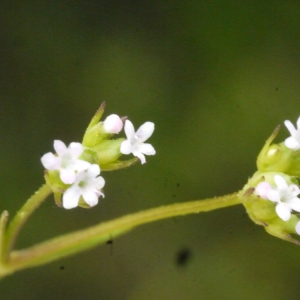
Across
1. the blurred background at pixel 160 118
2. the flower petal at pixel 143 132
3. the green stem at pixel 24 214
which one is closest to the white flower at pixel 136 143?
the flower petal at pixel 143 132

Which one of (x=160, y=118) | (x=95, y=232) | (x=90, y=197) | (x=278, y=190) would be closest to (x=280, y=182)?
(x=278, y=190)

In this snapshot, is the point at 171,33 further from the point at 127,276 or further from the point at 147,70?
the point at 127,276

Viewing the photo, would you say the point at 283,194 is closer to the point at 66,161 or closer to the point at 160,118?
the point at 66,161

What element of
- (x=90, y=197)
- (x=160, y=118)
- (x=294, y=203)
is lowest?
(x=294, y=203)

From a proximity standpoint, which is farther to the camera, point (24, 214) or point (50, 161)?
point (24, 214)

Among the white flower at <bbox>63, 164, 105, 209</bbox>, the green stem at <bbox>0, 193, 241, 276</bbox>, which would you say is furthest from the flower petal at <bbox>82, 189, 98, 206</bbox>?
the green stem at <bbox>0, 193, 241, 276</bbox>

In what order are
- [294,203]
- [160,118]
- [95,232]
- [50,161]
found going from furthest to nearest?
[160,118] → [95,232] → [294,203] → [50,161]

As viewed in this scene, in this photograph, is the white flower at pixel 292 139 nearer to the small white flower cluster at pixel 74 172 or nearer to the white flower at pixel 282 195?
the white flower at pixel 282 195
